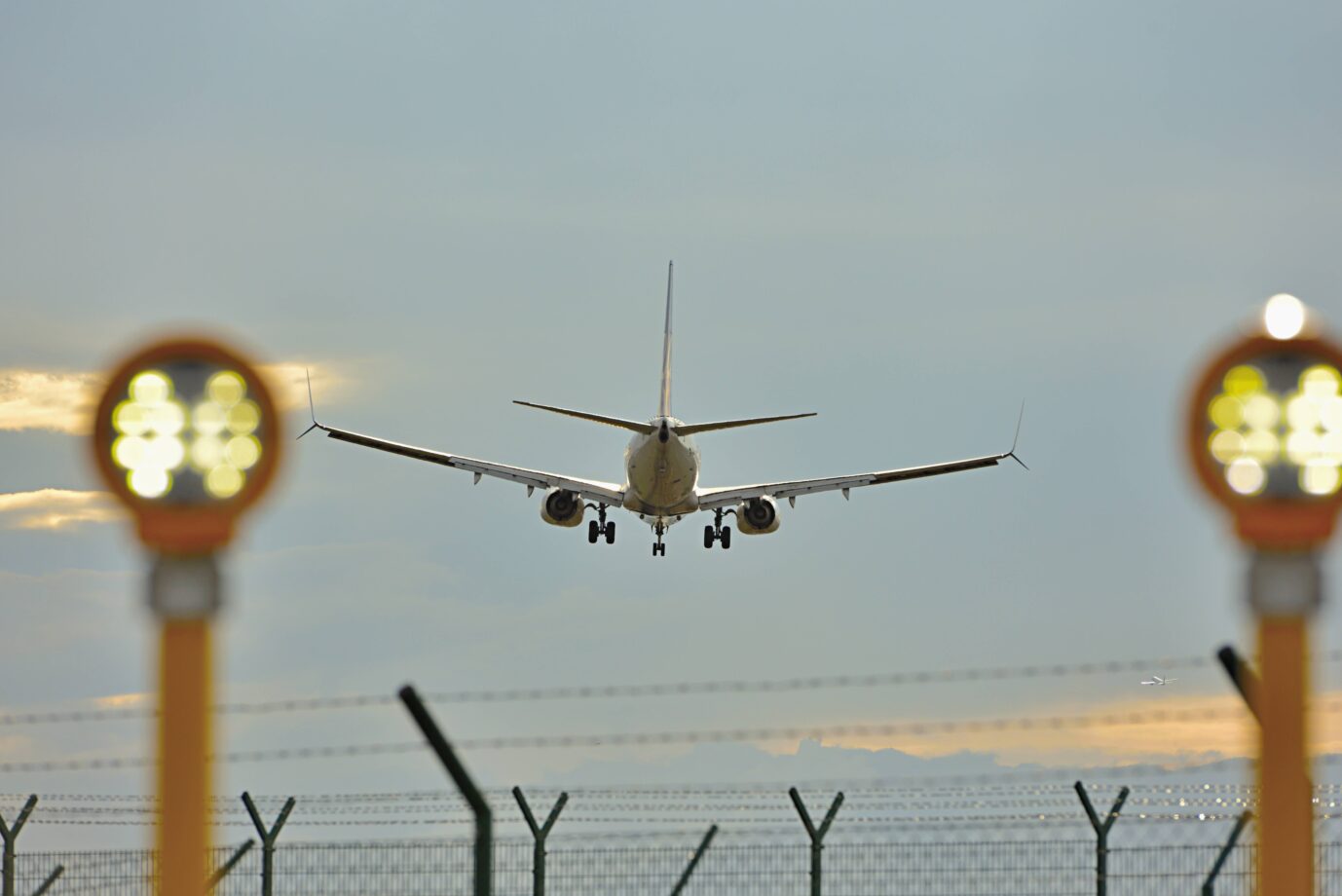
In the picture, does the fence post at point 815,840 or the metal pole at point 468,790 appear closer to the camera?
the metal pole at point 468,790

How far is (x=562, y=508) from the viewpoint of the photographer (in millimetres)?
52312

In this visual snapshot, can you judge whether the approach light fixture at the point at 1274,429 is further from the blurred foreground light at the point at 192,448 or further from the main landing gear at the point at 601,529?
the main landing gear at the point at 601,529

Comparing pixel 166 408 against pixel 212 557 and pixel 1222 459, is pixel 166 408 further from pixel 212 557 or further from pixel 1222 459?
pixel 1222 459

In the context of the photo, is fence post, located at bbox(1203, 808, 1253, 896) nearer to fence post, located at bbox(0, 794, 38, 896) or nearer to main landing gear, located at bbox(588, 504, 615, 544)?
fence post, located at bbox(0, 794, 38, 896)

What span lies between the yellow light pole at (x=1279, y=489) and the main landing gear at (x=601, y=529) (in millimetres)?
48973

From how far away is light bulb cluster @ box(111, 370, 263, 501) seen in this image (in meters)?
6.13

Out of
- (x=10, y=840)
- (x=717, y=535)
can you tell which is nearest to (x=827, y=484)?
(x=717, y=535)

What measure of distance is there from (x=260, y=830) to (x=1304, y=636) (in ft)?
23.9

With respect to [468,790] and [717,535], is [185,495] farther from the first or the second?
[717,535]

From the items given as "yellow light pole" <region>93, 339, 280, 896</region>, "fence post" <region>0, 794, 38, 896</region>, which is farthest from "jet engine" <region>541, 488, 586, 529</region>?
"yellow light pole" <region>93, 339, 280, 896</region>

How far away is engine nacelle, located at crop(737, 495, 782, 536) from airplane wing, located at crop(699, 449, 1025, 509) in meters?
0.96

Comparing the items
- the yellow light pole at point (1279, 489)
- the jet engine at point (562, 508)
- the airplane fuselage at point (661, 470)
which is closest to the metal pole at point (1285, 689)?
the yellow light pole at point (1279, 489)

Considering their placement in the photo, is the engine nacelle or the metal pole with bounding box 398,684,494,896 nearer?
the metal pole with bounding box 398,684,494,896

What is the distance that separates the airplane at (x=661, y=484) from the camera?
4919 centimetres
